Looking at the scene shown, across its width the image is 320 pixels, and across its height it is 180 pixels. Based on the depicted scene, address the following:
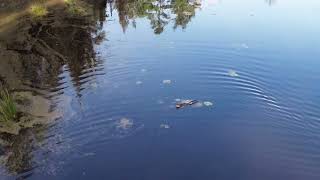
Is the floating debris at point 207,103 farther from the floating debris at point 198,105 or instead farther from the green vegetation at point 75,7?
the green vegetation at point 75,7

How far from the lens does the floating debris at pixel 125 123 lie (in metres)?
13.2

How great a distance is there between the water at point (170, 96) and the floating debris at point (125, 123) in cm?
5

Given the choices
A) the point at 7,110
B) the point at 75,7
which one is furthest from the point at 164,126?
the point at 75,7

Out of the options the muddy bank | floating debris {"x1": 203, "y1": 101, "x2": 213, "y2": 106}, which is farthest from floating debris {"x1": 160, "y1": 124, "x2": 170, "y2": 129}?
the muddy bank

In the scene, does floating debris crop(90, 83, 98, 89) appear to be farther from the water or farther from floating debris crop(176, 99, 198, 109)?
floating debris crop(176, 99, 198, 109)

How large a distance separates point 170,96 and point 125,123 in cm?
230

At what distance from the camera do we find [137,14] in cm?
2547

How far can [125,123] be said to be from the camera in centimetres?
1344

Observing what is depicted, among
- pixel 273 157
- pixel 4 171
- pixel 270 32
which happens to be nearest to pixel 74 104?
pixel 4 171

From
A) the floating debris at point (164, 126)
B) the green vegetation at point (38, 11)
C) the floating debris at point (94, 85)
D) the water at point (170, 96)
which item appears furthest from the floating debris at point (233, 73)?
the green vegetation at point (38, 11)

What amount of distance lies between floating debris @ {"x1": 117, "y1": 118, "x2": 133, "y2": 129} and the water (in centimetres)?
5

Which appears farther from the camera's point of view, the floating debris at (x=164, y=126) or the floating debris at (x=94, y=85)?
the floating debris at (x=94, y=85)

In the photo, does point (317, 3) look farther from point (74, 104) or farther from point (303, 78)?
point (74, 104)

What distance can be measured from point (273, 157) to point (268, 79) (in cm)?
484
